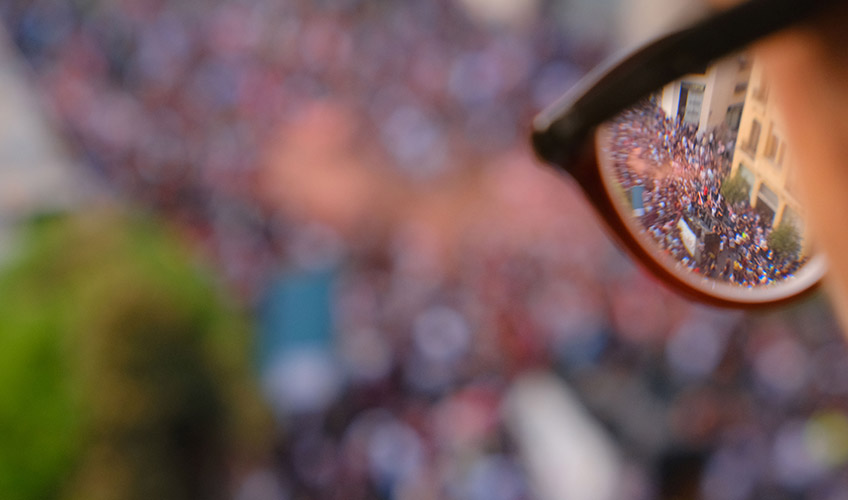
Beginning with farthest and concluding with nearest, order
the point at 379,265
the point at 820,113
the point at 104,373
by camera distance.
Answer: the point at 379,265, the point at 104,373, the point at 820,113

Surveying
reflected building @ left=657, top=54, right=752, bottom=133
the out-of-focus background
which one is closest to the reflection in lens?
reflected building @ left=657, top=54, right=752, bottom=133

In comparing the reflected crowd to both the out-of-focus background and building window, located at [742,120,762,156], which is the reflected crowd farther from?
the out-of-focus background

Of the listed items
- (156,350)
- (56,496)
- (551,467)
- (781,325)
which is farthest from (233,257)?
(781,325)

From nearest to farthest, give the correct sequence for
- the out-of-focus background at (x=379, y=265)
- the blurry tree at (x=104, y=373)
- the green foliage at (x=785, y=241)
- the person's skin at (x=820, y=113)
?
the person's skin at (x=820, y=113) < the green foliage at (x=785, y=241) < the blurry tree at (x=104, y=373) < the out-of-focus background at (x=379, y=265)

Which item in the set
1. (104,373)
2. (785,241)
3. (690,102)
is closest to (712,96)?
(690,102)

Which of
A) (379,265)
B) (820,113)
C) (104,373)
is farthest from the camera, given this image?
(379,265)

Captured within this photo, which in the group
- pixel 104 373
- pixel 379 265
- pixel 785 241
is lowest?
pixel 104 373

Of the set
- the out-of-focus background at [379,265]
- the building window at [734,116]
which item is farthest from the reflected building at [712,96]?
the out-of-focus background at [379,265]

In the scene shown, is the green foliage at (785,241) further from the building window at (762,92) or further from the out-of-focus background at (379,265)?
the out-of-focus background at (379,265)

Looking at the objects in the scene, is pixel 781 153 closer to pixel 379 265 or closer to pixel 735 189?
pixel 735 189
